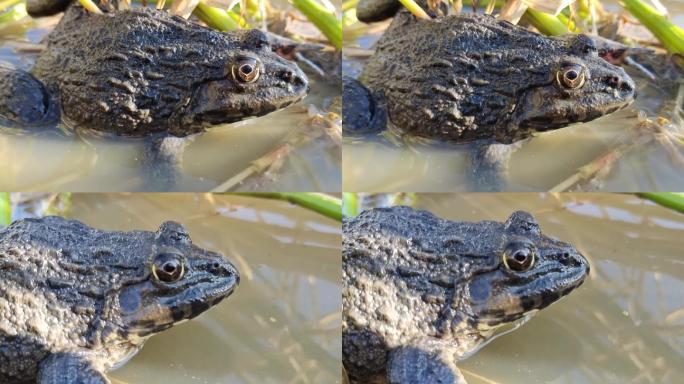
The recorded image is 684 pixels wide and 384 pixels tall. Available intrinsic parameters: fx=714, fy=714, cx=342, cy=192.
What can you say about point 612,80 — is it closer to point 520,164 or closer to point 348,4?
point 520,164

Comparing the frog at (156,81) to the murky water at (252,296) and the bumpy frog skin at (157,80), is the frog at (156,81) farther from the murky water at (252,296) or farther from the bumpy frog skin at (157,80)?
the murky water at (252,296)

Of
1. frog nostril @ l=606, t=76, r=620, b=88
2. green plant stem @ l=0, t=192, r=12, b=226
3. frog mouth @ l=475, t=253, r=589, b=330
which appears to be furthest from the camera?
frog nostril @ l=606, t=76, r=620, b=88

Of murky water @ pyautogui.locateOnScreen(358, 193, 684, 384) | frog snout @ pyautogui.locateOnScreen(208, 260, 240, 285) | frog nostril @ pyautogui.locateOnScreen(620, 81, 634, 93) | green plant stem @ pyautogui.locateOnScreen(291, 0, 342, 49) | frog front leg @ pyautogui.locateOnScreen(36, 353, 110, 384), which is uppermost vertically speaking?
frog nostril @ pyautogui.locateOnScreen(620, 81, 634, 93)

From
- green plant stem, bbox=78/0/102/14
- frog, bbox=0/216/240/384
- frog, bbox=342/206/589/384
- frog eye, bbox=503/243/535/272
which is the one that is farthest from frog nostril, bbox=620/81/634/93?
green plant stem, bbox=78/0/102/14

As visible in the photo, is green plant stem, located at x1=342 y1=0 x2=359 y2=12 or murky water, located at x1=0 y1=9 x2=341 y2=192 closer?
murky water, located at x1=0 y1=9 x2=341 y2=192

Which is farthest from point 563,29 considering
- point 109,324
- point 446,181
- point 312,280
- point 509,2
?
point 109,324

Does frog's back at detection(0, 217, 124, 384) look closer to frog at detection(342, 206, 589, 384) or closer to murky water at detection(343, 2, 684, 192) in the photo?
frog at detection(342, 206, 589, 384)
